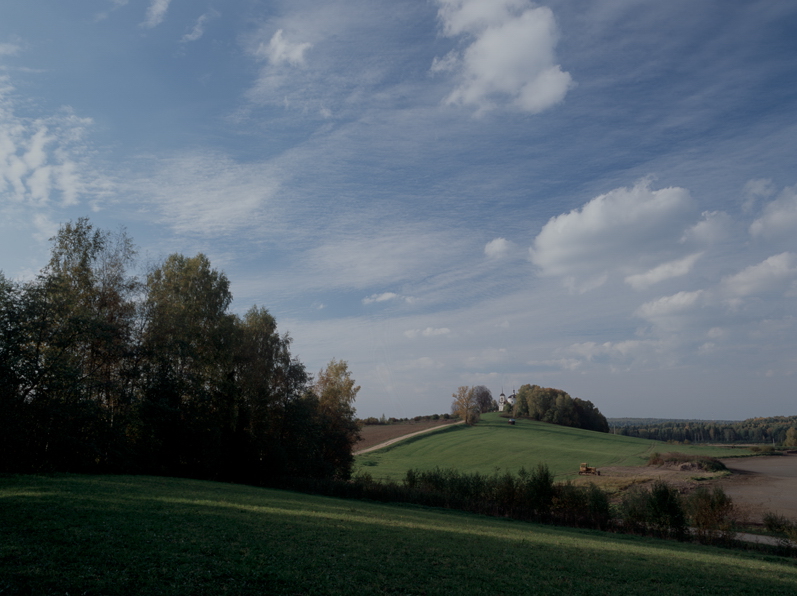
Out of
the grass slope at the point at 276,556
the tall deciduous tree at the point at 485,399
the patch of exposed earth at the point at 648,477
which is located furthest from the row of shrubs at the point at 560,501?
the tall deciduous tree at the point at 485,399

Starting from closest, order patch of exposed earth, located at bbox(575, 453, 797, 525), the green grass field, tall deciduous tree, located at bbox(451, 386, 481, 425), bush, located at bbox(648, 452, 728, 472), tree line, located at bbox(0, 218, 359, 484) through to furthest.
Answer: tree line, located at bbox(0, 218, 359, 484), patch of exposed earth, located at bbox(575, 453, 797, 525), bush, located at bbox(648, 452, 728, 472), the green grass field, tall deciduous tree, located at bbox(451, 386, 481, 425)

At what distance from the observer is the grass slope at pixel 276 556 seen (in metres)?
10.1

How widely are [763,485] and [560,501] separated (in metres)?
43.6

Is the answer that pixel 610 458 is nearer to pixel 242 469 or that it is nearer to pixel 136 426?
pixel 242 469

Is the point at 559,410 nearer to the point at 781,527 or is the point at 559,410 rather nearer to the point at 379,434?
the point at 379,434

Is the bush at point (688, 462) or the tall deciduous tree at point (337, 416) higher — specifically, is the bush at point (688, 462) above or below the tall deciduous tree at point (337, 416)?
below

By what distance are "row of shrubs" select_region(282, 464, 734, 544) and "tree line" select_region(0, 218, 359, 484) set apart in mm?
6755

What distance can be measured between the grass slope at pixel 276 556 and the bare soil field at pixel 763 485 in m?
34.5

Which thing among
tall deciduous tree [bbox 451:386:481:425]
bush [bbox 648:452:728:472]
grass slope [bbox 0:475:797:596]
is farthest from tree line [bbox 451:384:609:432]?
grass slope [bbox 0:475:797:596]

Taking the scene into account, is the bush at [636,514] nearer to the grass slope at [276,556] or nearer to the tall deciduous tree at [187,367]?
the grass slope at [276,556]

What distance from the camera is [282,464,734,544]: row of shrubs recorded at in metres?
Result: 32.1

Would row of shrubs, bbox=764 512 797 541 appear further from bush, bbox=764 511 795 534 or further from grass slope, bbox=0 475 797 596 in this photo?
grass slope, bbox=0 475 797 596

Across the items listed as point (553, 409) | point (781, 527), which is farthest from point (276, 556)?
point (553, 409)

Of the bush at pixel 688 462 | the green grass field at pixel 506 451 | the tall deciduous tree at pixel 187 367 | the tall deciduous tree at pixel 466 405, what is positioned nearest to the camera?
the tall deciduous tree at pixel 187 367
